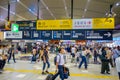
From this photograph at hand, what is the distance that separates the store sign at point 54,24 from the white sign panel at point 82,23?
1.11 ft

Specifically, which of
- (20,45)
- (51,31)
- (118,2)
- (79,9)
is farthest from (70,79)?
(20,45)

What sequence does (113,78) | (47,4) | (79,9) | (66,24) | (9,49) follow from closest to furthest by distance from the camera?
(113,78)
(66,24)
(47,4)
(79,9)
(9,49)

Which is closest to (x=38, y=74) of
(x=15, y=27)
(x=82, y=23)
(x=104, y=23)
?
(x=15, y=27)

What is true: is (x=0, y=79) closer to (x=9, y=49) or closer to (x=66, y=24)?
(x=66, y=24)

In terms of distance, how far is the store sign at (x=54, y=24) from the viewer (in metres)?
15.2

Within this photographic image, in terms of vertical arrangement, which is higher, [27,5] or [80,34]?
[27,5]

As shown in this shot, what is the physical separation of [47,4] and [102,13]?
5485 millimetres

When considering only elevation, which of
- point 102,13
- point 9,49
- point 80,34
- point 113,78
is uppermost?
point 102,13

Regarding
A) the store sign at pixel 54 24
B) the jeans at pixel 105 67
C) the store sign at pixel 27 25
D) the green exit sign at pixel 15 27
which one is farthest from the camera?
the green exit sign at pixel 15 27

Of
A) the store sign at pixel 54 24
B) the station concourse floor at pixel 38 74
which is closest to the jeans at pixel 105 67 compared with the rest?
the station concourse floor at pixel 38 74

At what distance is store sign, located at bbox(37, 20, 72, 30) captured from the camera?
15188mm

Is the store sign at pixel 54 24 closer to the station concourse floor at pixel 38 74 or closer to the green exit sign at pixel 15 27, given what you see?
the green exit sign at pixel 15 27

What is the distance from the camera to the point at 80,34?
15.6m

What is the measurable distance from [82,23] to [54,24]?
1.92 meters
